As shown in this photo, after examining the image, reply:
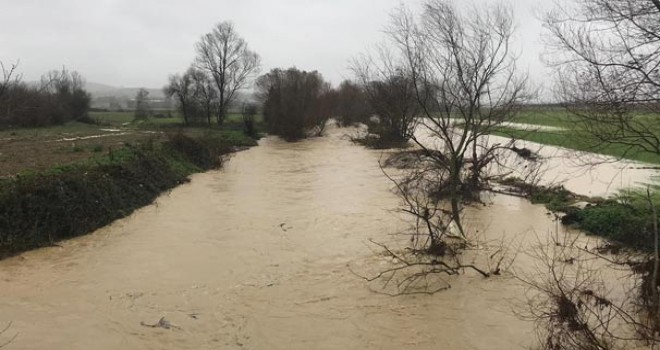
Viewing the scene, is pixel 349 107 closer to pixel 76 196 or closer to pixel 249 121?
pixel 249 121

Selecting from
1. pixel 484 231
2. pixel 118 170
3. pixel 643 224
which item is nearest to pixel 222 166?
pixel 118 170

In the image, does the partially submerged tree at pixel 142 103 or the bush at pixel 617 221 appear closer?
the bush at pixel 617 221

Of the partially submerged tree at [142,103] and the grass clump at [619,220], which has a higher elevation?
the partially submerged tree at [142,103]

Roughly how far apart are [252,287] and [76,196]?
6.83 metres

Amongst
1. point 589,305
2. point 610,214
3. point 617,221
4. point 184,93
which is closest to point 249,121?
point 184,93

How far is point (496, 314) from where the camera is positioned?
830 cm

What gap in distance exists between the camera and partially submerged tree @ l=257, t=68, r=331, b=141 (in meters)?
46.1

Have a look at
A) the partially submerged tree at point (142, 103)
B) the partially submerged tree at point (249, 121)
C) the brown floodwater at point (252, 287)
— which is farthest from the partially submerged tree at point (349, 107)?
the brown floodwater at point (252, 287)

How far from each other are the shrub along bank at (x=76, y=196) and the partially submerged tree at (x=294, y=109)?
26.0 metres

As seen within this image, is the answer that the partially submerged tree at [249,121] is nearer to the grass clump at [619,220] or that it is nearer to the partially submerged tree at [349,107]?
the partially submerged tree at [349,107]

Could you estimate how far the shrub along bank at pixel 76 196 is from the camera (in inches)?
476

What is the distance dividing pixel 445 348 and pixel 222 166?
68.4ft

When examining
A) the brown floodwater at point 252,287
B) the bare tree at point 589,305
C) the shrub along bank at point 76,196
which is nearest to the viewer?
the bare tree at point 589,305

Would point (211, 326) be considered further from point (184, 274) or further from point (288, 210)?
point (288, 210)
